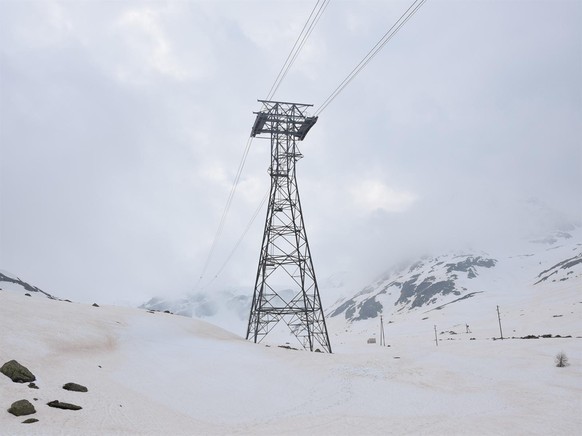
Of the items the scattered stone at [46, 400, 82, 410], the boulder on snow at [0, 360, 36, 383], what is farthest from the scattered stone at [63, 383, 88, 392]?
the scattered stone at [46, 400, 82, 410]

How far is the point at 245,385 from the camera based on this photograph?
23.1 m

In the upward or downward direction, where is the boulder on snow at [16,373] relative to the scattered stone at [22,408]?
upward

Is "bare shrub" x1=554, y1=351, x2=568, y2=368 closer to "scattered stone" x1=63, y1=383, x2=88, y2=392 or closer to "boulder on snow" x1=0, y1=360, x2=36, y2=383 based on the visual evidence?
"scattered stone" x1=63, y1=383, x2=88, y2=392

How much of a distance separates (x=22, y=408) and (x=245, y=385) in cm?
1148

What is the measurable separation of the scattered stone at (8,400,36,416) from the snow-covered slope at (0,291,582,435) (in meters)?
0.22

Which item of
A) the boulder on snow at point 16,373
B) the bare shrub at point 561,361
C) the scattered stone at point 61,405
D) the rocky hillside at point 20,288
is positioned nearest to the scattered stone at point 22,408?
the scattered stone at point 61,405

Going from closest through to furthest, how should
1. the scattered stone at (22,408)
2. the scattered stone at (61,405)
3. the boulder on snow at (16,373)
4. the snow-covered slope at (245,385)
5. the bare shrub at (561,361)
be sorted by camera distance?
the scattered stone at (22,408), the scattered stone at (61,405), the snow-covered slope at (245,385), the boulder on snow at (16,373), the bare shrub at (561,361)

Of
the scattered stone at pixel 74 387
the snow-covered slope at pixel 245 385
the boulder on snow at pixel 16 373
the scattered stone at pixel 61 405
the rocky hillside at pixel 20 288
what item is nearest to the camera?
the scattered stone at pixel 61 405

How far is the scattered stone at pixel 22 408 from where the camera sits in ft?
45.2

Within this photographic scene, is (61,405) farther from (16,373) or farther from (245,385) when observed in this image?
(245,385)

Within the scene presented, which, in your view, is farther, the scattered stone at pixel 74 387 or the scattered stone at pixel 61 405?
the scattered stone at pixel 74 387

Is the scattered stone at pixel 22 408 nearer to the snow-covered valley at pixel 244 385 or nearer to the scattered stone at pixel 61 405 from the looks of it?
the snow-covered valley at pixel 244 385

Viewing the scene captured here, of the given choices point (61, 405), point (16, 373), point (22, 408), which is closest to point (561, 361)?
point (61, 405)

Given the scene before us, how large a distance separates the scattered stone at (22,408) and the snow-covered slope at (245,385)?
217mm
